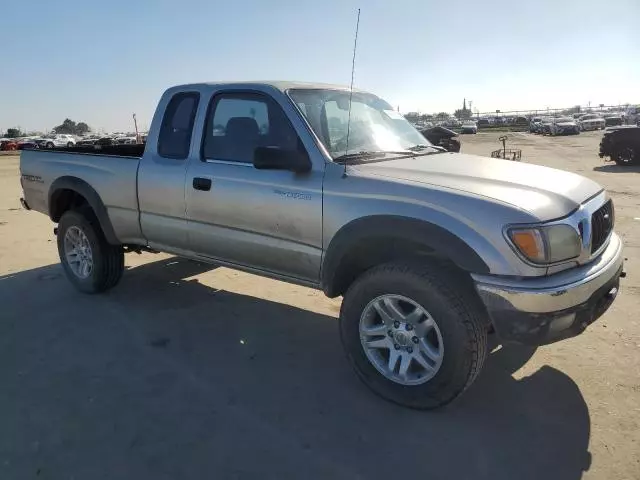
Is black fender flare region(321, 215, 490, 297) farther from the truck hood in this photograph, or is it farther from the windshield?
the windshield

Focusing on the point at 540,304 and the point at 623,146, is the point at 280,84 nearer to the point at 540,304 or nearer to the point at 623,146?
the point at 540,304

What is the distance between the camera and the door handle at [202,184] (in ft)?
12.8

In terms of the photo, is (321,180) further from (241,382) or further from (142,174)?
(142,174)

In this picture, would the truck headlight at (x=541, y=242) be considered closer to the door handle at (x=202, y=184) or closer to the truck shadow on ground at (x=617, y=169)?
the door handle at (x=202, y=184)

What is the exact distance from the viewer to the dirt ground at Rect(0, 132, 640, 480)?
2.59 meters

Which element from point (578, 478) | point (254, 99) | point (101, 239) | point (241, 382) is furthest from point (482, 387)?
point (101, 239)

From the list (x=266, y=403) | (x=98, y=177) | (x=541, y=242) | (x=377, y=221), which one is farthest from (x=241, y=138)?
(x=541, y=242)

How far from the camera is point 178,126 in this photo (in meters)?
4.29

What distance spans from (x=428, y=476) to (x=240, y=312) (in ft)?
8.32

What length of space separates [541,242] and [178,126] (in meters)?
3.01

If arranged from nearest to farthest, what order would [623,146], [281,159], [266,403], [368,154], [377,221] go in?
[377,221], [266,403], [281,159], [368,154], [623,146]

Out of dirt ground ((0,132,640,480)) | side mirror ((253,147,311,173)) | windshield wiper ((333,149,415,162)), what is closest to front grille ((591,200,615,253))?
dirt ground ((0,132,640,480))

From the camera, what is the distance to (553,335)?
2680 mm

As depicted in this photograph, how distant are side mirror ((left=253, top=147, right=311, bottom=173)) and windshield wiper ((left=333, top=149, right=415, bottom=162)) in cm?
21
